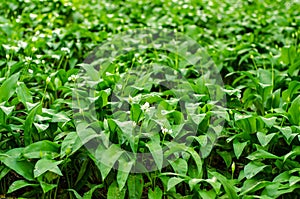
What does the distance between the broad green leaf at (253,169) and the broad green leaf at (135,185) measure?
685 millimetres

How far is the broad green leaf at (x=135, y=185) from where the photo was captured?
2617 millimetres

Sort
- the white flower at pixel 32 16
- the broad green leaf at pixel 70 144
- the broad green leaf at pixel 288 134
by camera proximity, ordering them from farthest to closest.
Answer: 1. the white flower at pixel 32 16
2. the broad green leaf at pixel 288 134
3. the broad green leaf at pixel 70 144

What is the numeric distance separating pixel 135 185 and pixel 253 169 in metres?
0.78

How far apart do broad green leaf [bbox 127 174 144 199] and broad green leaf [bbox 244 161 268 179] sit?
0.69 metres

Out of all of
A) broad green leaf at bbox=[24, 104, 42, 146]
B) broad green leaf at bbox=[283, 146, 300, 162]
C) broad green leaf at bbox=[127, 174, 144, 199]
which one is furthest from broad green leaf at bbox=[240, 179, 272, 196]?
broad green leaf at bbox=[24, 104, 42, 146]

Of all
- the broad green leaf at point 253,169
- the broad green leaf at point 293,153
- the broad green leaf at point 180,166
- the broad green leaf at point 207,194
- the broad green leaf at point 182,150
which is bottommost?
the broad green leaf at point 207,194

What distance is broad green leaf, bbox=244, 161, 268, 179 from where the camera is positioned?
272cm

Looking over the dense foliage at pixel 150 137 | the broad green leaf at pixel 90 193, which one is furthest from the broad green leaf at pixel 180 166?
the broad green leaf at pixel 90 193

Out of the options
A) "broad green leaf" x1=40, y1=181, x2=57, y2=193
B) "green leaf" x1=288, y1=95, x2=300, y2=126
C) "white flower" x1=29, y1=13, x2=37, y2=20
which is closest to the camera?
"broad green leaf" x1=40, y1=181, x2=57, y2=193

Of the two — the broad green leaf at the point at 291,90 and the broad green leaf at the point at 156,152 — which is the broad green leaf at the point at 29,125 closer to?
the broad green leaf at the point at 156,152

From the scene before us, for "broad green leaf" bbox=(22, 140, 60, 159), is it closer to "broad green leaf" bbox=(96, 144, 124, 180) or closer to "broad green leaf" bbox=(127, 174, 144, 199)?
"broad green leaf" bbox=(96, 144, 124, 180)

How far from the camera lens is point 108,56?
14.7 ft

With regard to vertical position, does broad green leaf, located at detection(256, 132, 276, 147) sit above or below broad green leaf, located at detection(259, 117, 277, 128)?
below

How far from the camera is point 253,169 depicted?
109 inches
